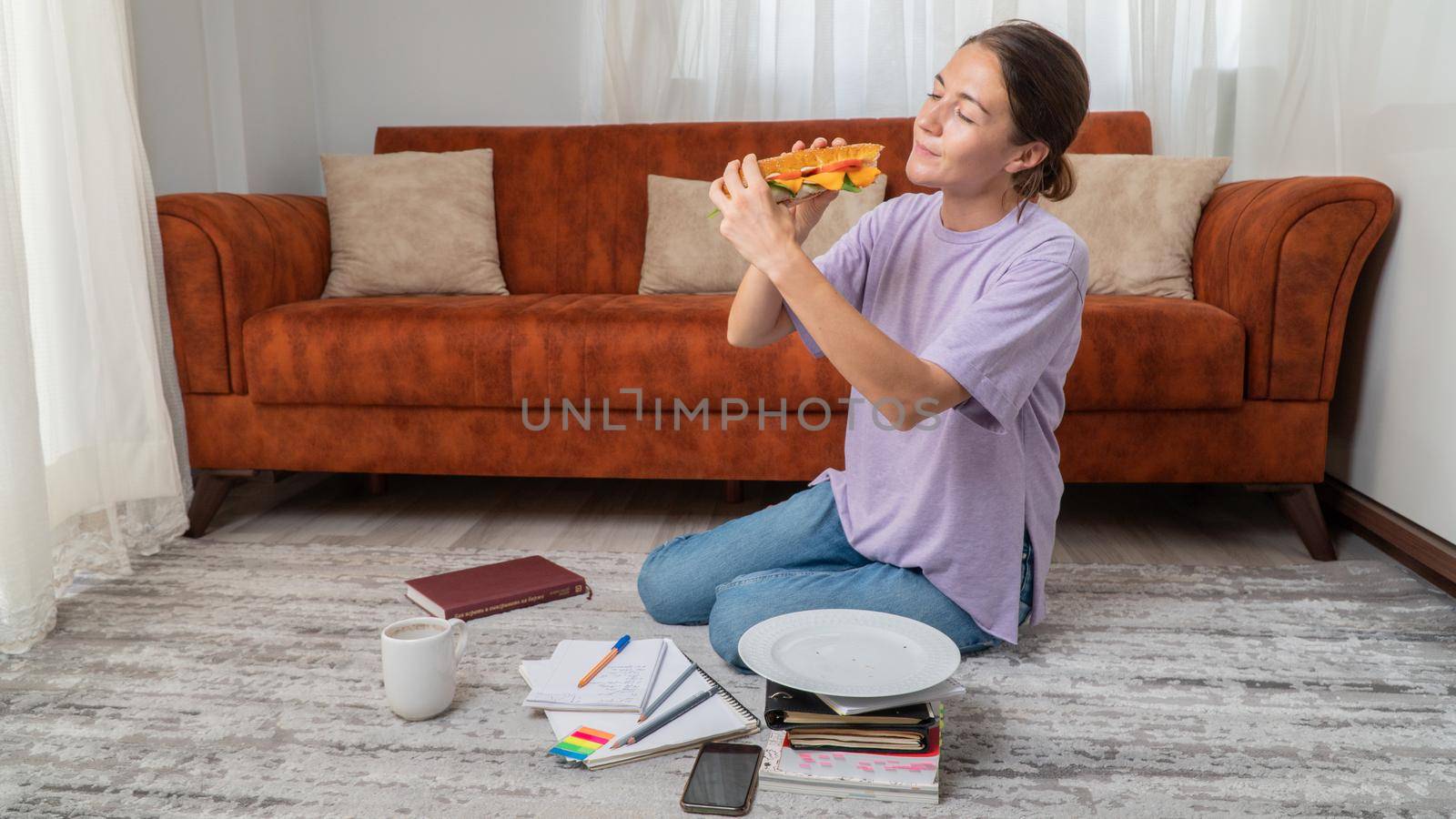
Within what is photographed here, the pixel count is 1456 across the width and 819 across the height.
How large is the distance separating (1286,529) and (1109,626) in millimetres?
857

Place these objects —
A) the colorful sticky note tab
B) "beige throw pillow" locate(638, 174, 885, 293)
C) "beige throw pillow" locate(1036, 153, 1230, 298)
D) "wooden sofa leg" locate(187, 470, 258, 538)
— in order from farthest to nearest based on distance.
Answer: "beige throw pillow" locate(638, 174, 885, 293), "beige throw pillow" locate(1036, 153, 1230, 298), "wooden sofa leg" locate(187, 470, 258, 538), the colorful sticky note tab

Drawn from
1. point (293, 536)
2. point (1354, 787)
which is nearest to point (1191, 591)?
point (1354, 787)

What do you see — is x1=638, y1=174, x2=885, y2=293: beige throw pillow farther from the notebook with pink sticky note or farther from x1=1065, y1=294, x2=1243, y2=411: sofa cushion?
the notebook with pink sticky note

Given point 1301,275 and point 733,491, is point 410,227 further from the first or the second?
point 1301,275

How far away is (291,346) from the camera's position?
2.33 metres

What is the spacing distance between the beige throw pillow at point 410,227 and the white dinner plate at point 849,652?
1718mm

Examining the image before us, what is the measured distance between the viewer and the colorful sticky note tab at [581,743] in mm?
1354

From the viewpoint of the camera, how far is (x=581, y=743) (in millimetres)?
1369

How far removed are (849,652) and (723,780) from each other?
0.74 ft

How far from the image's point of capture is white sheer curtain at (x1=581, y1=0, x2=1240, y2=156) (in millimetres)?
3086

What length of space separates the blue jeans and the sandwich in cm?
55

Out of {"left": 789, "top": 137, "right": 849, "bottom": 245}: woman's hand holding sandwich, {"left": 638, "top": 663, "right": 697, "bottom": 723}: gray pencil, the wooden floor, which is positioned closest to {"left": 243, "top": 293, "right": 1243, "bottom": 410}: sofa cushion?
the wooden floor

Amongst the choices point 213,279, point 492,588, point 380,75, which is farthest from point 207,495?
point 380,75

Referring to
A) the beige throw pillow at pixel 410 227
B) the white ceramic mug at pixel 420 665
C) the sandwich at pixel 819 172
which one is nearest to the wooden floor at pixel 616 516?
the beige throw pillow at pixel 410 227
